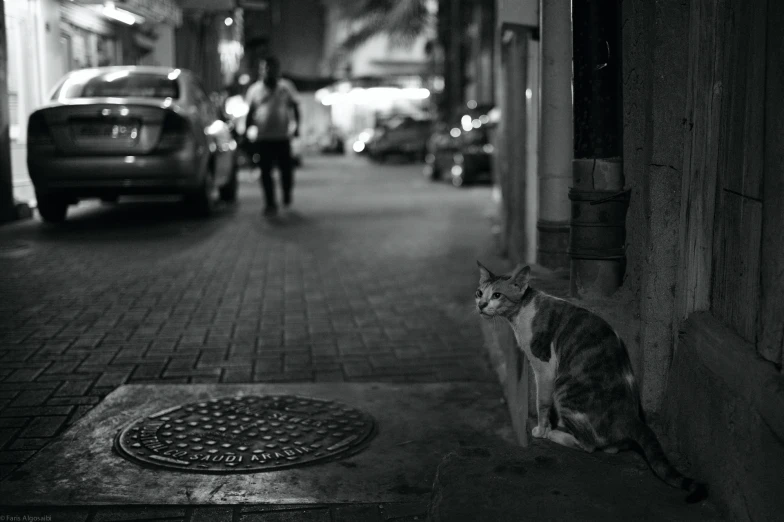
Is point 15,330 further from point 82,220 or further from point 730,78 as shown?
point 82,220

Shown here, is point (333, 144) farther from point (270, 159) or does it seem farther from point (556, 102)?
point (556, 102)

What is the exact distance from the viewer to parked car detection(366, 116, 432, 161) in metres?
34.5

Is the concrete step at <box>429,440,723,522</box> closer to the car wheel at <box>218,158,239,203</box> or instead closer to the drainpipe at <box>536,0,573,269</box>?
the drainpipe at <box>536,0,573,269</box>

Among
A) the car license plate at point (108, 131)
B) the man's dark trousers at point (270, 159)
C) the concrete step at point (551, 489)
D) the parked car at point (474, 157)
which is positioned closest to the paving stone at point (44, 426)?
the concrete step at point (551, 489)

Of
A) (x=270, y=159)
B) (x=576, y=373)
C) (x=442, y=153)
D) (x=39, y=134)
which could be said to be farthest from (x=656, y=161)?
(x=442, y=153)

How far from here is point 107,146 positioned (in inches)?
417

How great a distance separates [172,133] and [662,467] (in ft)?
29.9

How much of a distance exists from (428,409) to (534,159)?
2.51m

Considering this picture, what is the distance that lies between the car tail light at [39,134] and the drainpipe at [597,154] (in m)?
8.42

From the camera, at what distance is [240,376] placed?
16.1 feet

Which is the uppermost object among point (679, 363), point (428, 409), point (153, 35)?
point (153, 35)

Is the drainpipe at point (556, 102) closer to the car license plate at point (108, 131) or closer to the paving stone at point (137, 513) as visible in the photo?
the paving stone at point (137, 513)

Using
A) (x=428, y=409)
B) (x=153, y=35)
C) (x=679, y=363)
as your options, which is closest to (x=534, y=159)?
(x=428, y=409)

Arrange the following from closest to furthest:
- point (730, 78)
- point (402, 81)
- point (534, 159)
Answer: point (730, 78), point (534, 159), point (402, 81)
